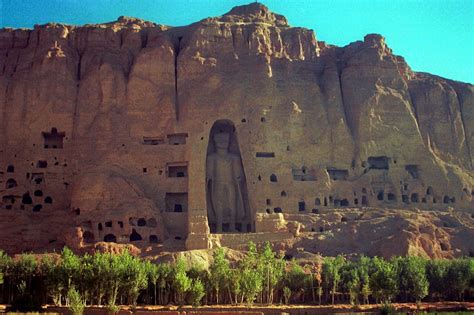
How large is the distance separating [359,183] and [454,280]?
1805 cm

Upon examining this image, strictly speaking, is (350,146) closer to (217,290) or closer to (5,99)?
(217,290)

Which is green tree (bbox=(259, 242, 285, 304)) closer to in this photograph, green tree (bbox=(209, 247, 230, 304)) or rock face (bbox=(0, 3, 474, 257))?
green tree (bbox=(209, 247, 230, 304))

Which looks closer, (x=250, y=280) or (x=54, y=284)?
→ (x=54, y=284)

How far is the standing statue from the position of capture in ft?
206

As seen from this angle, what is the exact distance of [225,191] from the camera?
63312 mm

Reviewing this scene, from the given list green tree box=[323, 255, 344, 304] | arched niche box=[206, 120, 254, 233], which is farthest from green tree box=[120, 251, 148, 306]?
arched niche box=[206, 120, 254, 233]

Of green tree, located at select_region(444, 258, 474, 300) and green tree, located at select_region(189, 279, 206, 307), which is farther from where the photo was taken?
green tree, located at select_region(444, 258, 474, 300)

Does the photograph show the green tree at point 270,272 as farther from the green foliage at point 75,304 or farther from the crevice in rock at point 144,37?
the crevice in rock at point 144,37

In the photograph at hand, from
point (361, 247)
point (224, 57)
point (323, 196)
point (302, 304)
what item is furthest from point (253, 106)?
point (302, 304)

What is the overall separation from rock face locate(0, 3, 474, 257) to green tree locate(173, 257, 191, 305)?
1041 cm

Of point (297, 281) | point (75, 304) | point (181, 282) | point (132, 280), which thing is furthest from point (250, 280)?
point (75, 304)

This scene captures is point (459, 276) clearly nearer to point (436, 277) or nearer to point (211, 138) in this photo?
point (436, 277)

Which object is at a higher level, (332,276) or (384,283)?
(332,276)

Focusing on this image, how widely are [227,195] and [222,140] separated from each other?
5.71 meters
